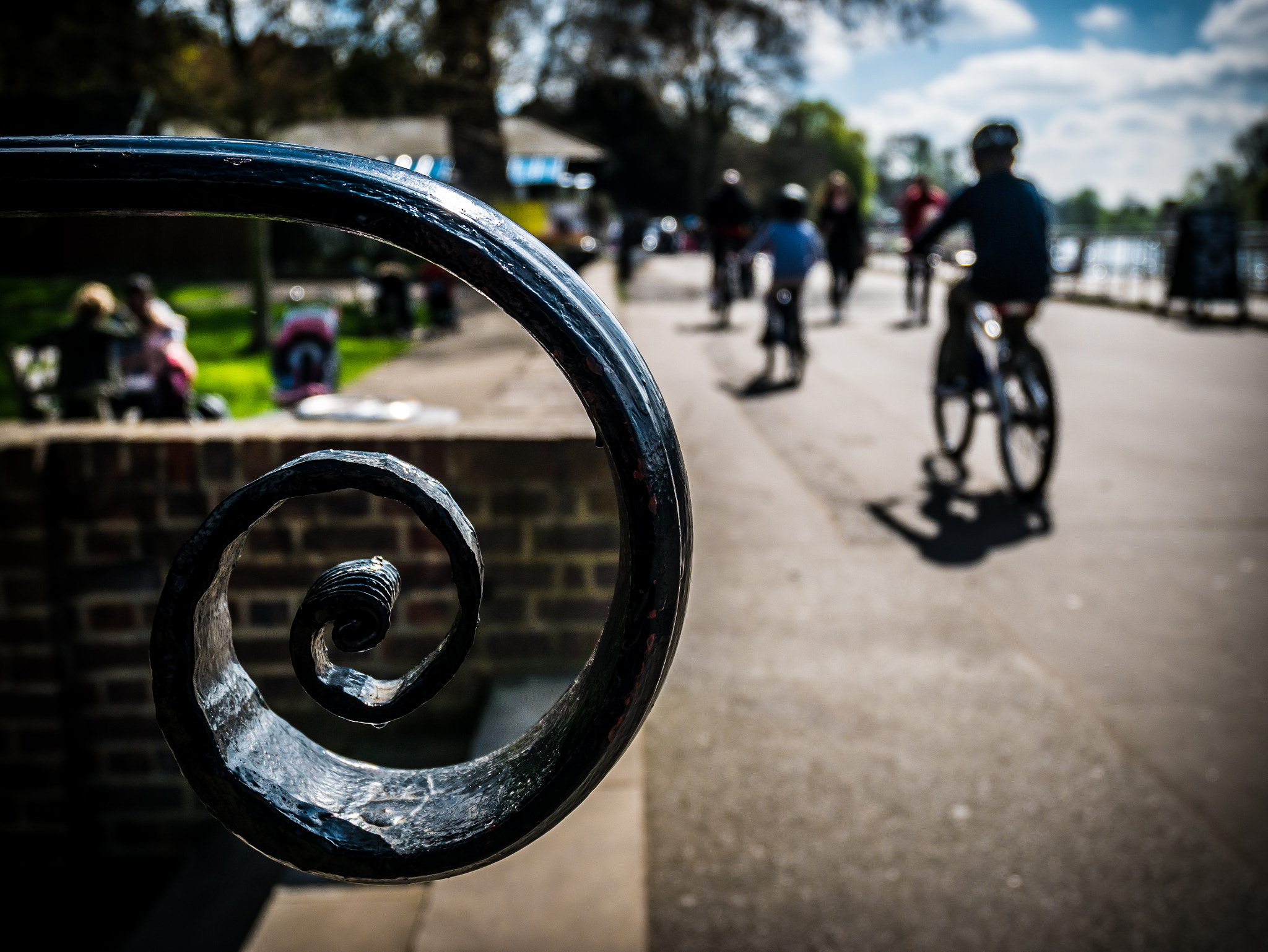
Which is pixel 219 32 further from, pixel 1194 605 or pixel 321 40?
pixel 1194 605

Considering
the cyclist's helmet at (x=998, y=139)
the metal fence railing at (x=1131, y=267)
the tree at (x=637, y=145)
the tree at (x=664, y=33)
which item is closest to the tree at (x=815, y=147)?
the tree at (x=637, y=145)

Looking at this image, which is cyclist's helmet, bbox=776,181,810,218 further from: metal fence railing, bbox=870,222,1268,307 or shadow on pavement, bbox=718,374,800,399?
metal fence railing, bbox=870,222,1268,307

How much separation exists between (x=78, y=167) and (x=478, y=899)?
2.13m

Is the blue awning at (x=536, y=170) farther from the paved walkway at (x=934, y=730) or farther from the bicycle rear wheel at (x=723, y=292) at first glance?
the paved walkway at (x=934, y=730)

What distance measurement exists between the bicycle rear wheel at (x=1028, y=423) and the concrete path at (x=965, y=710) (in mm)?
211

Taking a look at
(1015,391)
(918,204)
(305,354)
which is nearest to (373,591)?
(1015,391)

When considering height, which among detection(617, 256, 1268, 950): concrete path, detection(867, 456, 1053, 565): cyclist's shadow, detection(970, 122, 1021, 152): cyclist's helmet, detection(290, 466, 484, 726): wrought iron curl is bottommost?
detection(617, 256, 1268, 950): concrete path

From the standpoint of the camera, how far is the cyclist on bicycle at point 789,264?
32.4 ft

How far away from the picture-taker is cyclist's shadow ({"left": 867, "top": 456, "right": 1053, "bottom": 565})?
5.21 meters

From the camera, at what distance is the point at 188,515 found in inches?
120

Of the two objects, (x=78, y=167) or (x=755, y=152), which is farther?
(x=755, y=152)

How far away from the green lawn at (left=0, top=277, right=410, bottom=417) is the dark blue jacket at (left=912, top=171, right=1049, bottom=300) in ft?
20.5

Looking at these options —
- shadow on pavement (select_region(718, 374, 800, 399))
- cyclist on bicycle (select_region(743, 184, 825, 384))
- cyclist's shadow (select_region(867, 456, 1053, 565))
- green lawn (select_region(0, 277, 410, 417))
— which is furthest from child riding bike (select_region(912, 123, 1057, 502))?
green lawn (select_region(0, 277, 410, 417))

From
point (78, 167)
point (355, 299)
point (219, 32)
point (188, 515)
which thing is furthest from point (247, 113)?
point (78, 167)
